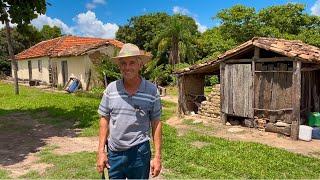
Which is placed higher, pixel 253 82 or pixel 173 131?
pixel 253 82

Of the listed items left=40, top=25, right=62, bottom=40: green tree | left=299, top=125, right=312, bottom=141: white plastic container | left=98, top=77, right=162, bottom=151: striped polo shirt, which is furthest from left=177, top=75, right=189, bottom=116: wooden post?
left=40, top=25, right=62, bottom=40: green tree

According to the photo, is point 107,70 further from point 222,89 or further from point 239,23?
point 239,23

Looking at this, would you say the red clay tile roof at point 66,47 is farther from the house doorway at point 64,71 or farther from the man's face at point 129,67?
the man's face at point 129,67

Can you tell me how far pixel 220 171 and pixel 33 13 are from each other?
7.35 meters

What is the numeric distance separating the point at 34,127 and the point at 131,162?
8.53 meters

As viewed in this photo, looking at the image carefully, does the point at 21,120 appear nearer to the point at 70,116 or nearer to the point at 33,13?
the point at 70,116

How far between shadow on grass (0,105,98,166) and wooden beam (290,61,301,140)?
6323 mm

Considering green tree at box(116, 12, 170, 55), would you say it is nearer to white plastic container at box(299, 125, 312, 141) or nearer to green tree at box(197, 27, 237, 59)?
green tree at box(197, 27, 237, 59)

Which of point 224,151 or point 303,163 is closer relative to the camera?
point 303,163

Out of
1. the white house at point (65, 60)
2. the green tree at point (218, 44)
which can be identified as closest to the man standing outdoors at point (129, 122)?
the white house at point (65, 60)

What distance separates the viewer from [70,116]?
12.4 metres

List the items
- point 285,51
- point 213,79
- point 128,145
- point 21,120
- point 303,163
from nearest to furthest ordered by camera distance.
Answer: point 128,145 → point 303,163 → point 285,51 → point 21,120 → point 213,79

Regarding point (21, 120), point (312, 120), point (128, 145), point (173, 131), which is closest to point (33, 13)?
point (21, 120)

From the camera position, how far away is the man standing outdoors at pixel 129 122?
3.18 meters
